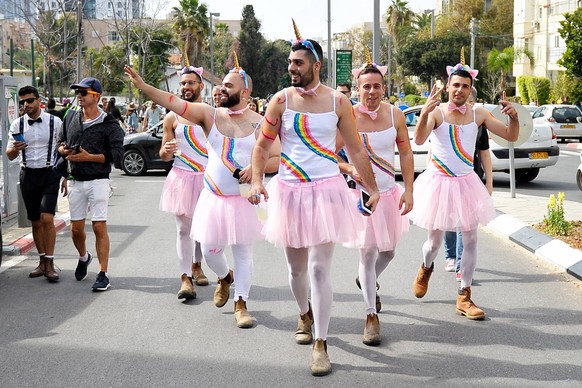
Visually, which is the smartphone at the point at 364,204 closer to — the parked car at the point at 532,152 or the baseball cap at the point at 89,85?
the baseball cap at the point at 89,85

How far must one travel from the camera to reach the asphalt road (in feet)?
18.7

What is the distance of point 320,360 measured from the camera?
18.9ft

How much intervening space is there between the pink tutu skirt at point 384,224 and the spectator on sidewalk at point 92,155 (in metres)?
2.90

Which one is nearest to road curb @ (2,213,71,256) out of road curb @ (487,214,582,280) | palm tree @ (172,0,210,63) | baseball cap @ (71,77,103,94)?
baseball cap @ (71,77,103,94)

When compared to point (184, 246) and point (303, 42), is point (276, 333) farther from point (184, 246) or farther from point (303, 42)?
point (303, 42)

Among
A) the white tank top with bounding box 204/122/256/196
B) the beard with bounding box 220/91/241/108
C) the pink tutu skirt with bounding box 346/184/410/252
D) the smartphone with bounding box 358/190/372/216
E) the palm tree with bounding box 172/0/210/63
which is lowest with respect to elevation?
the pink tutu skirt with bounding box 346/184/410/252

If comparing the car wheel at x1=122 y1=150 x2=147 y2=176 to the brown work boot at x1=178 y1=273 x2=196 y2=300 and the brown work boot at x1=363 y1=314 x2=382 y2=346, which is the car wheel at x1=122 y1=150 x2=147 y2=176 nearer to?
the brown work boot at x1=178 y1=273 x2=196 y2=300

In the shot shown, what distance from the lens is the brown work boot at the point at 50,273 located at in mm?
9031

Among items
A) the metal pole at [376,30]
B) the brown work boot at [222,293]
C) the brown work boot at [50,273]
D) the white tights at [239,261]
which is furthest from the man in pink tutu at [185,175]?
the metal pole at [376,30]

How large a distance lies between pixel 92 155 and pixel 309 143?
320 cm

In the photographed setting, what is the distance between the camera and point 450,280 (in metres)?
8.99

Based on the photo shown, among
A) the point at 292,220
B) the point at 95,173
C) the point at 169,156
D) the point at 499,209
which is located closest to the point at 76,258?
the point at 95,173

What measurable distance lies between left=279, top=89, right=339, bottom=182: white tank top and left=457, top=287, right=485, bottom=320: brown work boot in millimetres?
2088

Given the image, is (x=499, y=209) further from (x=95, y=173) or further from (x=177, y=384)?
(x=177, y=384)
